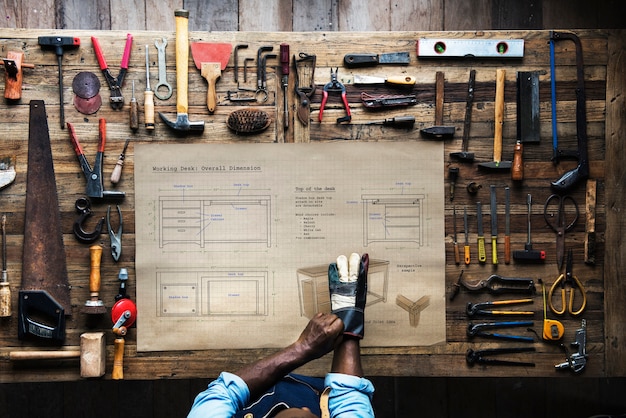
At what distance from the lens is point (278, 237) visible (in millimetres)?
1816

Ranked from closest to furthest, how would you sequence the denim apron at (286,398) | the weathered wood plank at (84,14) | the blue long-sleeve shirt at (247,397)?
the blue long-sleeve shirt at (247,397), the denim apron at (286,398), the weathered wood plank at (84,14)

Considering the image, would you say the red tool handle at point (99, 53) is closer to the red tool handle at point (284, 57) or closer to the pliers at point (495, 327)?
the red tool handle at point (284, 57)

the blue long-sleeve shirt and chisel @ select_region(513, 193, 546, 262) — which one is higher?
chisel @ select_region(513, 193, 546, 262)

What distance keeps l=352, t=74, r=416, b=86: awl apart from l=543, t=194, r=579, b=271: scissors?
66 centimetres

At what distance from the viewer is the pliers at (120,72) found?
5.82 feet

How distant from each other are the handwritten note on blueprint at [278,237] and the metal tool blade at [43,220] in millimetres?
271

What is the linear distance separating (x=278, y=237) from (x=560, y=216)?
1.02 m

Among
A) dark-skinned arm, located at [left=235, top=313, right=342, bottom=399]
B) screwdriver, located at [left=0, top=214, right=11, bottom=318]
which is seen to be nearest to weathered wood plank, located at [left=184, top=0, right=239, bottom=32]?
screwdriver, located at [left=0, top=214, right=11, bottom=318]

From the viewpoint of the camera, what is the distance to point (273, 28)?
6.88 feet

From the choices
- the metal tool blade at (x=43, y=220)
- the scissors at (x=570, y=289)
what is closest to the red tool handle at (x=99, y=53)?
the metal tool blade at (x=43, y=220)

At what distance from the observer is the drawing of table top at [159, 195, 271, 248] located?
71.0 inches

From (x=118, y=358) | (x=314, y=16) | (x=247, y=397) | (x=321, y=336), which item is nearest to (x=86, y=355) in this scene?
(x=118, y=358)

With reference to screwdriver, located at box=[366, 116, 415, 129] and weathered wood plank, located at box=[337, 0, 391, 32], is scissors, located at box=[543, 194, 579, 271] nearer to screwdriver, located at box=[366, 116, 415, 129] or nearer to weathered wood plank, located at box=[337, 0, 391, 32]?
screwdriver, located at box=[366, 116, 415, 129]

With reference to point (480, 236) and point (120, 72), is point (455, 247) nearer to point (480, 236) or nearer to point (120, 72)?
point (480, 236)
